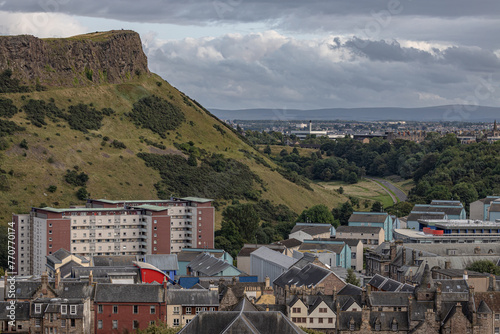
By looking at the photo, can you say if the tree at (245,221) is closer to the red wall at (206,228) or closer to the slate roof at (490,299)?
the red wall at (206,228)

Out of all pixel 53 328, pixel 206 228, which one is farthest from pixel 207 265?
pixel 53 328

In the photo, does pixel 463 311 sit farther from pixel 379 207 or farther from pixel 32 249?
pixel 379 207

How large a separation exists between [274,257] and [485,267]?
2594 centimetres

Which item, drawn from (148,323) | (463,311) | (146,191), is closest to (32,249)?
(146,191)

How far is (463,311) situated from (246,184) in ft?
354

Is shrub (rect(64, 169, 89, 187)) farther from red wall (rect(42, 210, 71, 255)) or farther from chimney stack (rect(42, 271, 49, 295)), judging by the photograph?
chimney stack (rect(42, 271, 49, 295))

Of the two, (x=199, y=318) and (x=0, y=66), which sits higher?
(x=0, y=66)

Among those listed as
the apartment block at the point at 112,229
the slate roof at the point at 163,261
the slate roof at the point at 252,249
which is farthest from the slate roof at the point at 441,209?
the slate roof at the point at 163,261

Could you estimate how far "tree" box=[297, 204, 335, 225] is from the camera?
508 feet

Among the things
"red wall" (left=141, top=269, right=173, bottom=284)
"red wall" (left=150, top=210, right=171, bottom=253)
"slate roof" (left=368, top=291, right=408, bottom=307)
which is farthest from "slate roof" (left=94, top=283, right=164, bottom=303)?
"red wall" (left=150, top=210, right=171, bottom=253)

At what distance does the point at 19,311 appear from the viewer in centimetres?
6844

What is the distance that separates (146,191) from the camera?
161 m

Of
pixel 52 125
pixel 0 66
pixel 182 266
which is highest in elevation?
pixel 0 66

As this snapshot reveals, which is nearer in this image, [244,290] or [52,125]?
[244,290]
